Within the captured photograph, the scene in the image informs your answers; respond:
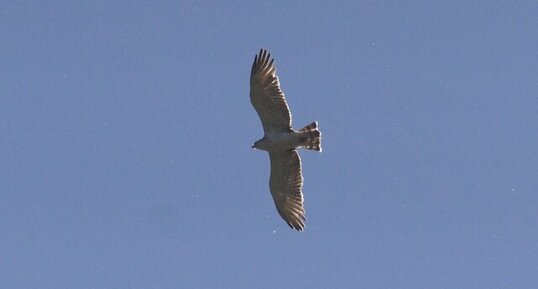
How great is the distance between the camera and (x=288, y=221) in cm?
3394

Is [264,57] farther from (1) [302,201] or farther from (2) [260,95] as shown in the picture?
(1) [302,201]

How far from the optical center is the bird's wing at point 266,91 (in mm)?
31656

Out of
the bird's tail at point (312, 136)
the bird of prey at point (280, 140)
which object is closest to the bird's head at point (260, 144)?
the bird of prey at point (280, 140)

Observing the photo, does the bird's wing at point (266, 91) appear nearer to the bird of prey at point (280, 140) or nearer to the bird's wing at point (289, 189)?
the bird of prey at point (280, 140)

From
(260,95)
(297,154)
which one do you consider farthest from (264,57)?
(297,154)

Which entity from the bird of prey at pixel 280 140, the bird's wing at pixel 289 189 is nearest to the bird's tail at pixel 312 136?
the bird of prey at pixel 280 140

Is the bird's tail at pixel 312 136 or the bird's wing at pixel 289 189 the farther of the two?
the bird's wing at pixel 289 189

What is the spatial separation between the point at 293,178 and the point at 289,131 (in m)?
2.02

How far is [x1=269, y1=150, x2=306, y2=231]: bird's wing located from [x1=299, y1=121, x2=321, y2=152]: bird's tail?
139cm

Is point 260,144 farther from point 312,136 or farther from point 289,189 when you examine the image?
point 289,189

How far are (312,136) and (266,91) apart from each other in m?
1.90

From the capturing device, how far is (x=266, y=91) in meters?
31.7

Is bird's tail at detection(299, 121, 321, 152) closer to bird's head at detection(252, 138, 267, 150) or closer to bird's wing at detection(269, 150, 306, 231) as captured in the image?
bird's head at detection(252, 138, 267, 150)

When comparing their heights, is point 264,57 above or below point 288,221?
above
